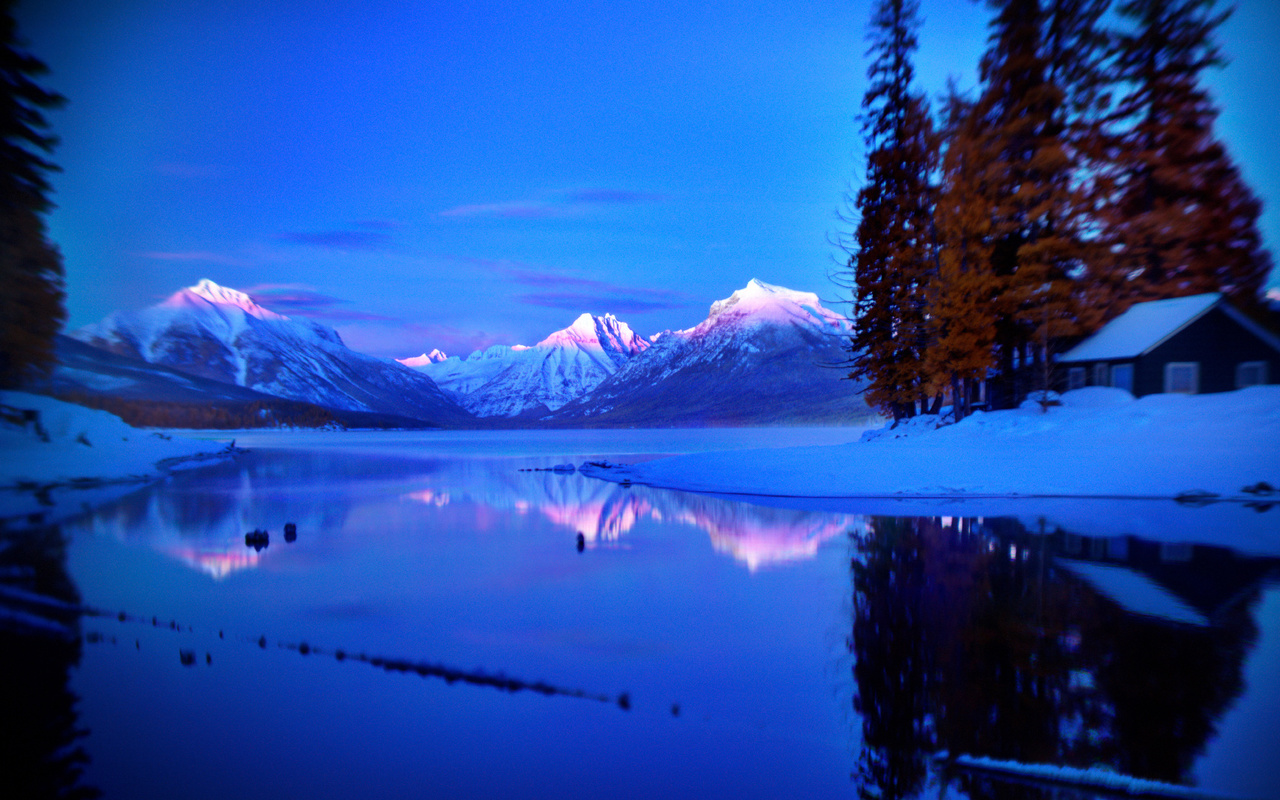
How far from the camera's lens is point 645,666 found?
802 centimetres

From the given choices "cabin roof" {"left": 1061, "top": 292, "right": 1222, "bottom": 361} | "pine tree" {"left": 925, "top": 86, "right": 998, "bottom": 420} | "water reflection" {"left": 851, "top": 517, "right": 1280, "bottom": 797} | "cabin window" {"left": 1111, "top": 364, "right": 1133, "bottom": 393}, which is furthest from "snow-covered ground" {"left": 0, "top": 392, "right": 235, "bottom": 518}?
"cabin roof" {"left": 1061, "top": 292, "right": 1222, "bottom": 361}

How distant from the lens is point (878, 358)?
135 feet

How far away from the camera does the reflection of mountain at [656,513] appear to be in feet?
50.6

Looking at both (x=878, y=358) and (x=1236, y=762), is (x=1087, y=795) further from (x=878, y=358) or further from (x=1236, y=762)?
(x=878, y=358)

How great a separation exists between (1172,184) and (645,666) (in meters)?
38.2

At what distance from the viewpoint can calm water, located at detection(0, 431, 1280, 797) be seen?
573 centimetres

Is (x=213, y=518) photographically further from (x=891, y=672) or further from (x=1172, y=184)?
(x=1172, y=184)

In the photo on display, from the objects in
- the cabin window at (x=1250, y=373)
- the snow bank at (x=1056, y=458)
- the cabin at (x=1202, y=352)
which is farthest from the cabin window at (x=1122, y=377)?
the cabin window at (x=1250, y=373)

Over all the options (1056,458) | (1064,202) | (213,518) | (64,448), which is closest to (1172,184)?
(1064,202)

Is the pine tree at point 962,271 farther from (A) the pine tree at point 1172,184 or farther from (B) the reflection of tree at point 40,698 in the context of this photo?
(B) the reflection of tree at point 40,698

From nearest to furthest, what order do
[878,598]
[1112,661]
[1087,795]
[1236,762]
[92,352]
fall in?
[1087,795], [1236,762], [1112,661], [878,598], [92,352]

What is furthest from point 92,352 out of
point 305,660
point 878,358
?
point 305,660

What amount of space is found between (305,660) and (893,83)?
43.6 m

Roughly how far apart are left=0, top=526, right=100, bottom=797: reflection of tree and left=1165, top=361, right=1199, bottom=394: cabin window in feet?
127
